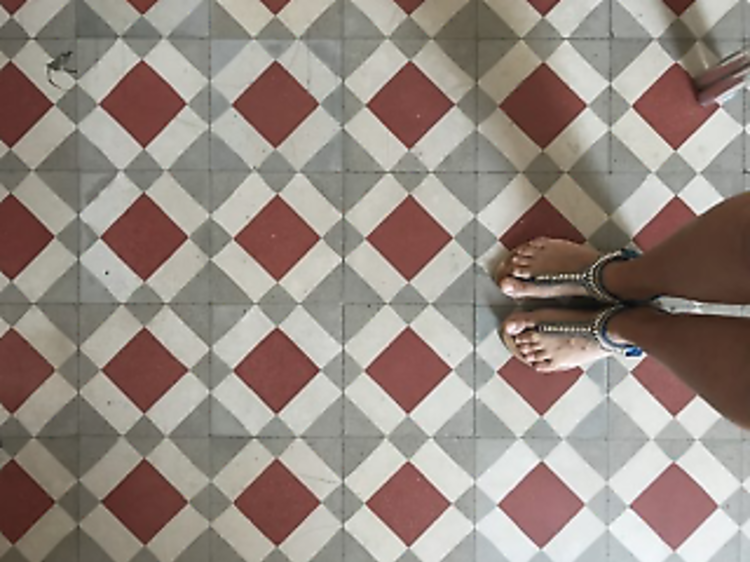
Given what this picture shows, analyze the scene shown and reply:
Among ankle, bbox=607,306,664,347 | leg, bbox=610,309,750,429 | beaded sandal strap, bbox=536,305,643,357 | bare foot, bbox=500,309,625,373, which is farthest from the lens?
bare foot, bbox=500,309,625,373

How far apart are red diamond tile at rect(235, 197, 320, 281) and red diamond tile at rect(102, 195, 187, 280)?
0.50 ft

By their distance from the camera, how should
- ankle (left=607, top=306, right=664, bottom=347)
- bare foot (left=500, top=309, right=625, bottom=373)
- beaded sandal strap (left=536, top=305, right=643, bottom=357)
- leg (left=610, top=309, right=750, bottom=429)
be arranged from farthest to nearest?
bare foot (left=500, top=309, right=625, bottom=373) → beaded sandal strap (left=536, top=305, right=643, bottom=357) → ankle (left=607, top=306, right=664, bottom=347) → leg (left=610, top=309, right=750, bottom=429)

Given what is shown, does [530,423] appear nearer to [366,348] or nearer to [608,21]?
[366,348]

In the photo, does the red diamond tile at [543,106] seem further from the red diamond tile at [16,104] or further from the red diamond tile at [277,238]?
the red diamond tile at [16,104]

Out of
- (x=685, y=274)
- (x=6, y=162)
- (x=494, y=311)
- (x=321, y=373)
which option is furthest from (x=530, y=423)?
(x=6, y=162)

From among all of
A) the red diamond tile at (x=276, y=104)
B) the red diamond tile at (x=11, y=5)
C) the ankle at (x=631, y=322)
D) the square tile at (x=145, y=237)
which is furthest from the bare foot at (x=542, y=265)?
the red diamond tile at (x=11, y=5)

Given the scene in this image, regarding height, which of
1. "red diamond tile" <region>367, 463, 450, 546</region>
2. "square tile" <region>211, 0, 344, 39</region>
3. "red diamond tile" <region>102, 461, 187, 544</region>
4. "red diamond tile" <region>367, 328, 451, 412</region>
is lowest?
"red diamond tile" <region>367, 463, 450, 546</region>

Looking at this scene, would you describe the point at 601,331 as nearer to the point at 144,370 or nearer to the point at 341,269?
the point at 341,269

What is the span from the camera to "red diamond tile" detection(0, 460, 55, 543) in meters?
1.74

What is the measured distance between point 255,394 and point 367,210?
481 millimetres

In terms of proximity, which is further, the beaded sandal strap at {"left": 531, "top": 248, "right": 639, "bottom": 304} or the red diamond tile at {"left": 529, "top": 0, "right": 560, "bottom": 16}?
the red diamond tile at {"left": 529, "top": 0, "right": 560, "bottom": 16}

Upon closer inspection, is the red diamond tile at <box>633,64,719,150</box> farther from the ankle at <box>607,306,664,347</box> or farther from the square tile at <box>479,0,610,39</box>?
the ankle at <box>607,306,664,347</box>

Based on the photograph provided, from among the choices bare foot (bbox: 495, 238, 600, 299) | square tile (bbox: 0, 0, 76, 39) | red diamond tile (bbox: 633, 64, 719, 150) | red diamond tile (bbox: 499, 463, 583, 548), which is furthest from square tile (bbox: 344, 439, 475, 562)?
square tile (bbox: 0, 0, 76, 39)

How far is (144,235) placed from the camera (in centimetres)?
174
